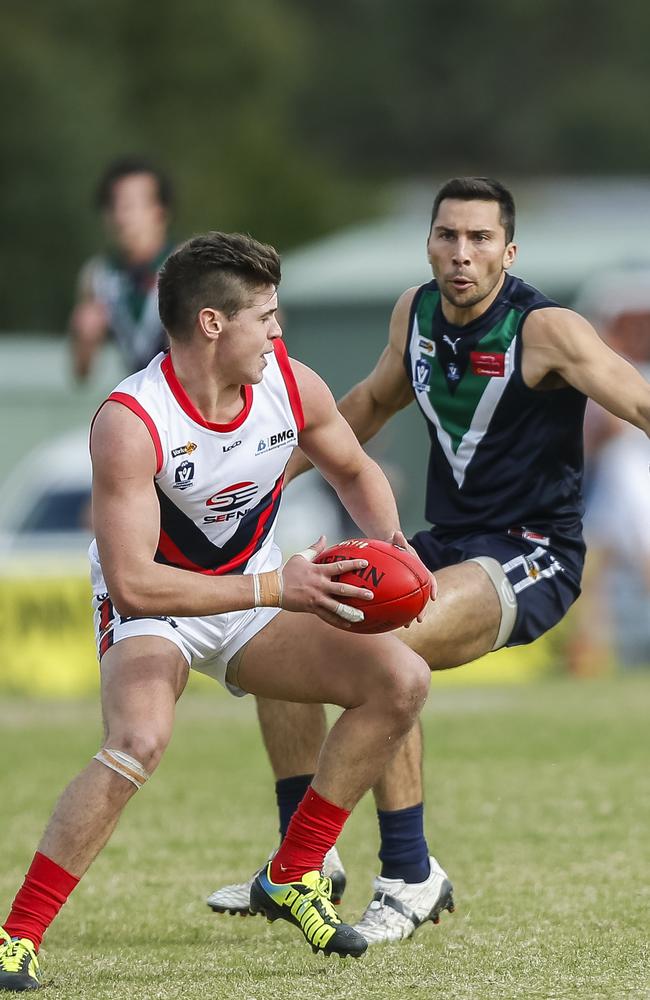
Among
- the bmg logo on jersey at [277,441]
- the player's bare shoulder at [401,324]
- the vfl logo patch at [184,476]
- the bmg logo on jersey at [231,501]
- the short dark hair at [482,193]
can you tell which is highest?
the short dark hair at [482,193]

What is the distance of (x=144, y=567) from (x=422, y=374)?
171cm

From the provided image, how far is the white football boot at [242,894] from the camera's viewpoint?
5.97m

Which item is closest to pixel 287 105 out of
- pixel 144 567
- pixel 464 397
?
pixel 464 397

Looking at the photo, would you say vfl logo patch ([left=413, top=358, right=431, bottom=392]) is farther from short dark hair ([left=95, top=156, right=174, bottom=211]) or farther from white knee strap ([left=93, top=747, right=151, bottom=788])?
short dark hair ([left=95, top=156, right=174, bottom=211])

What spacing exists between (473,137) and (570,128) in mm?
4325

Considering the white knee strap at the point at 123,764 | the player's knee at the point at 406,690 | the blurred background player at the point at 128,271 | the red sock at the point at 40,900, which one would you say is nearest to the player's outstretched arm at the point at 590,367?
the player's knee at the point at 406,690

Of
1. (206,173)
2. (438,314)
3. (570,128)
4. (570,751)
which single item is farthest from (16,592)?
(570,128)

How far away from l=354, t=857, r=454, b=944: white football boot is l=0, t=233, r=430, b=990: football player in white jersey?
1.13ft

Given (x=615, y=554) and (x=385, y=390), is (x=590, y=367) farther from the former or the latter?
(x=615, y=554)

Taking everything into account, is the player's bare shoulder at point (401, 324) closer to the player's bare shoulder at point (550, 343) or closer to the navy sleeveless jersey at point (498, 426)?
the navy sleeveless jersey at point (498, 426)

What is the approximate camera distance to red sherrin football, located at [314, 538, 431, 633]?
17.3 ft

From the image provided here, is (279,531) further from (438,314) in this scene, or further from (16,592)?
(438,314)

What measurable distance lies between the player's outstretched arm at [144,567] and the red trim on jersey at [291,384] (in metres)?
0.56

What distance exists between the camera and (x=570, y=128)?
8006 cm
